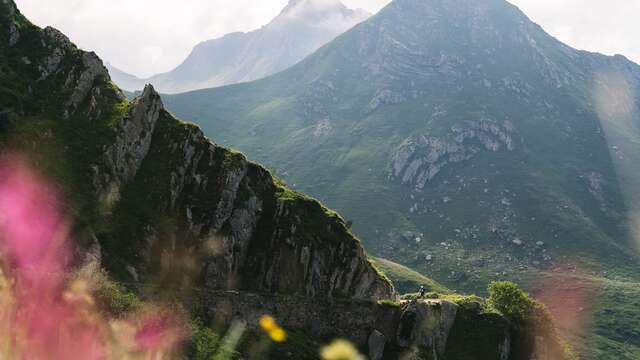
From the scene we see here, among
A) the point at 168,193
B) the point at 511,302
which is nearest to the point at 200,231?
the point at 168,193

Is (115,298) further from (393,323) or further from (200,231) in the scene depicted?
(393,323)

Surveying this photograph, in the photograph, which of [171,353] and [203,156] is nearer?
[171,353]

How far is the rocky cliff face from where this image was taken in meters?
86.2

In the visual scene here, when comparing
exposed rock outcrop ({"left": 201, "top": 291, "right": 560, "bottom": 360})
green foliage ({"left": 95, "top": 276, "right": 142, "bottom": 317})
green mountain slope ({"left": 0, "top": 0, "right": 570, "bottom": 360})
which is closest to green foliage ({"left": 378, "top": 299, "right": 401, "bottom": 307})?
exposed rock outcrop ({"left": 201, "top": 291, "right": 560, "bottom": 360})

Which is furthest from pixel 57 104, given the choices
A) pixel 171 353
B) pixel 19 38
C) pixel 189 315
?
pixel 171 353

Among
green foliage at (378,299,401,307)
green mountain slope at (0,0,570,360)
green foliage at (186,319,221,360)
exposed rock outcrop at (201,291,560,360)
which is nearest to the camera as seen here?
green foliage at (186,319,221,360)

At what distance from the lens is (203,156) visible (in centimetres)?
9988

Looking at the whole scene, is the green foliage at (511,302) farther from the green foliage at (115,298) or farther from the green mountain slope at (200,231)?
the green foliage at (115,298)

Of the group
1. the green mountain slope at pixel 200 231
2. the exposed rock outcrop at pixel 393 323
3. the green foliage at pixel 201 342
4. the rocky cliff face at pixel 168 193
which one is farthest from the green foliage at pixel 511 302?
the green foliage at pixel 201 342

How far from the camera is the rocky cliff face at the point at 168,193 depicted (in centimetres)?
8619

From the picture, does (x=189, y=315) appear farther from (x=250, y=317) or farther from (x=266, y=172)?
(x=266, y=172)

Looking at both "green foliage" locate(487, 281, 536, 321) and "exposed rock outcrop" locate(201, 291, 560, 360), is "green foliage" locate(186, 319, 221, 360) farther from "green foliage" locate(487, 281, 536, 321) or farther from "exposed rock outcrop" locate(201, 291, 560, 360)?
"green foliage" locate(487, 281, 536, 321)

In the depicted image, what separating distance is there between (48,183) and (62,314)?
6141 cm

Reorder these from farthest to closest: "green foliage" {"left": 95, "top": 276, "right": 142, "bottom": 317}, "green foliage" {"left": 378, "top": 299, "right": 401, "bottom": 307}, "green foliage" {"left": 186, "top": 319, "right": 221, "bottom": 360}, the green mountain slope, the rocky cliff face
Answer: "green foliage" {"left": 378, "top": 299, "right": 401, "bottom": 307} < the rocky cliff face < the green mountain slope < "green foliage" {"left": 186, "top": 319, "right": 221, "bottom": 360} < "green foliage" {"left": 95, "top": 276, "right": 142, "bottom": 317}
